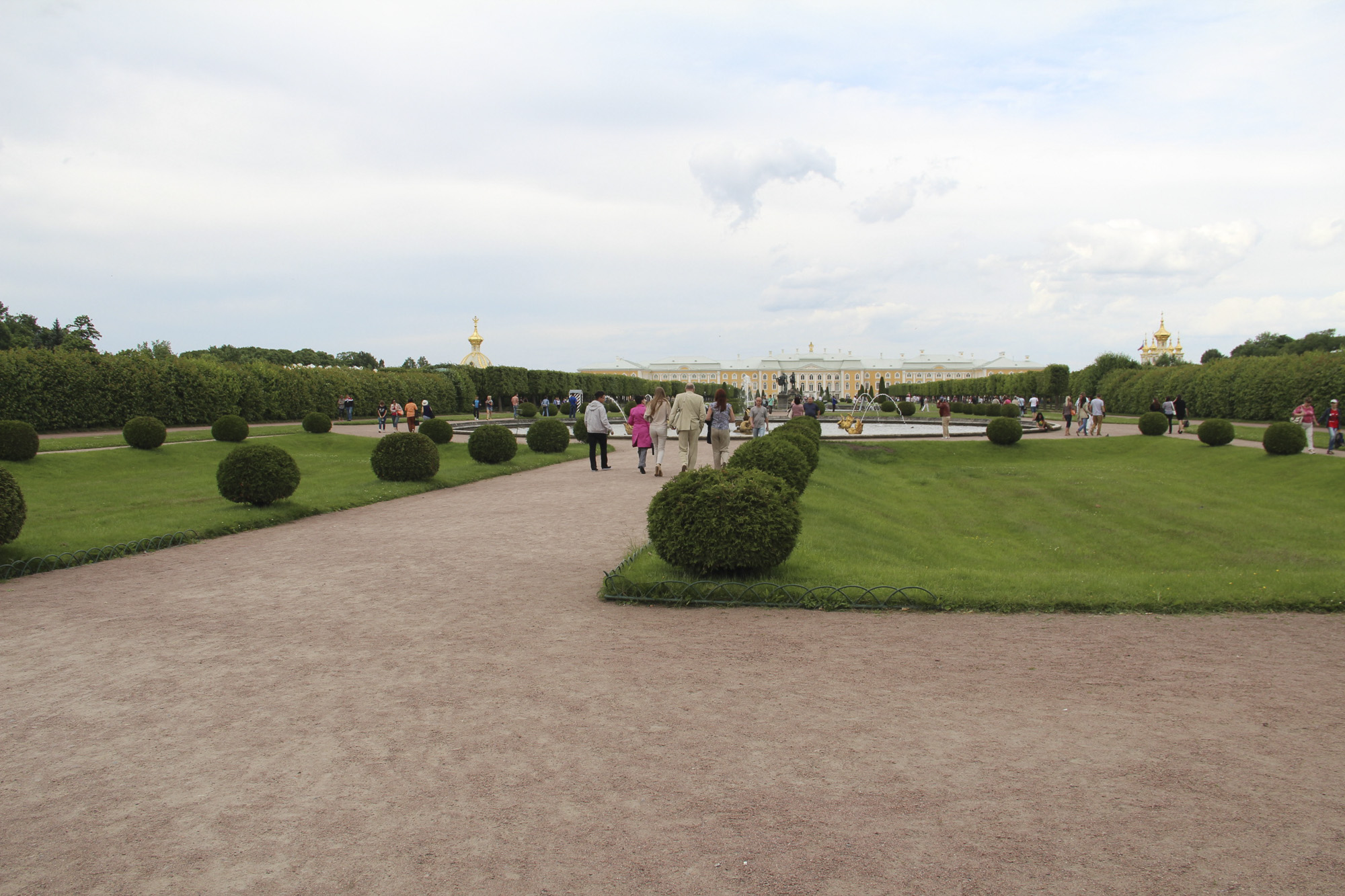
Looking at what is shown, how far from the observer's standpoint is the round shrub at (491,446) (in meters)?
17.9

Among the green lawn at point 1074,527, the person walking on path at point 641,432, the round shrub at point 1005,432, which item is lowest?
the green lawn at point 1074,527

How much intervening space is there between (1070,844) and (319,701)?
12.0 ft

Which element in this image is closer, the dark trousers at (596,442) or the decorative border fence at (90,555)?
the decorative border fence at (90,555)

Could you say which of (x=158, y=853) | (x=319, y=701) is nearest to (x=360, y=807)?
(x=158, y=853)

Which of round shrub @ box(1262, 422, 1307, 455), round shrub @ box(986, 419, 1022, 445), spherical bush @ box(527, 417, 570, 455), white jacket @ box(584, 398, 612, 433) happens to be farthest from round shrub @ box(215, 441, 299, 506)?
round shrub @ box(1262, 422, 1307, 455)

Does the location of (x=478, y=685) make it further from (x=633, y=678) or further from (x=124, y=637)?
(x=124, y=637)

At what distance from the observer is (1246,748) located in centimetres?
369

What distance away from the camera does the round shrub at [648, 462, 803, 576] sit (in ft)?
22.9

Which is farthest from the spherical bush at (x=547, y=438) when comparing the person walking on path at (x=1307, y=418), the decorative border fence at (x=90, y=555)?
the person walking on path at (x=1307, y=418)

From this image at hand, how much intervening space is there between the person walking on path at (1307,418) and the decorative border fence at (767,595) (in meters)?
19.2

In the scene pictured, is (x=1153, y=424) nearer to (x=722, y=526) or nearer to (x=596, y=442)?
(x=596, y=442)

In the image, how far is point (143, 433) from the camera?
19703mm

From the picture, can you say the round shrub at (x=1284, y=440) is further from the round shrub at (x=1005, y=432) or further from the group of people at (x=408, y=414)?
the group of people at (x=408, y=414)

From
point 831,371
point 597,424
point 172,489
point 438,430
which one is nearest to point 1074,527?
point 597,424
